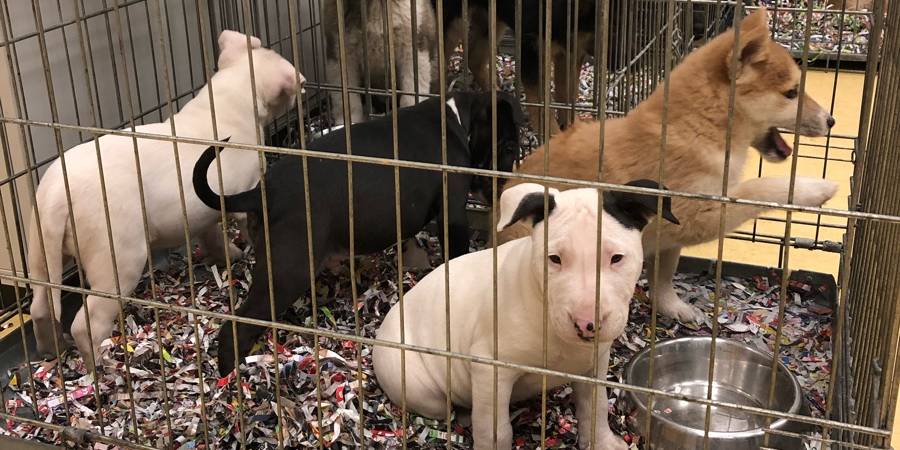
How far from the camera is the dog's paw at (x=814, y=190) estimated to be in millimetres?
1790

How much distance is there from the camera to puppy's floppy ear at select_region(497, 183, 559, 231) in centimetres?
142

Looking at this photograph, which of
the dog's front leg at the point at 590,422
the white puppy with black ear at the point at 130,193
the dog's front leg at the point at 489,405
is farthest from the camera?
the white puppy with black ear at the point at 130,193

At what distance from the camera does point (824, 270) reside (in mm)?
2613

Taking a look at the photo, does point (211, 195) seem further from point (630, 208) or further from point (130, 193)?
point (630, 208)

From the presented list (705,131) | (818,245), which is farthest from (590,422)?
(818,245)

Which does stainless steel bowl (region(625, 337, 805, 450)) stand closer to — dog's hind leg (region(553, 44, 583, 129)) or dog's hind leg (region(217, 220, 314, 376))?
dog's hind leg (region(217, 220, 314, 376))

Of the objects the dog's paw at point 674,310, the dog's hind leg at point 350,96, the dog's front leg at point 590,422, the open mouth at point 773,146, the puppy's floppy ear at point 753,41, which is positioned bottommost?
the dog's paw at point 674,310

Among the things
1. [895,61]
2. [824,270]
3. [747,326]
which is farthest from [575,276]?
[824,270]

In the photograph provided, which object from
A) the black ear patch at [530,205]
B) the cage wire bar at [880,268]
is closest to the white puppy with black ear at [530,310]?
the black ear patch at [530,205]

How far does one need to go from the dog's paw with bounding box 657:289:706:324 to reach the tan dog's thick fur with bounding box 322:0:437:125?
3.73 feet

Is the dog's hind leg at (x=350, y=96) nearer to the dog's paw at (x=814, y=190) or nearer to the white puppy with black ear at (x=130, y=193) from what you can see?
the white puppy with black ear at (x=130, y=193)

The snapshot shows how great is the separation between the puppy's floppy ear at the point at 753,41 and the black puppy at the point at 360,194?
0.59m

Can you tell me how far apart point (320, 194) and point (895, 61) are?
1.15 meters

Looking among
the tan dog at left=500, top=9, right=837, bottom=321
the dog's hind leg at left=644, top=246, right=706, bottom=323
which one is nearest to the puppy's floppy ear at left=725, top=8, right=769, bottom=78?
the tan dog at left=500, top=9, right=837, bottom=321
